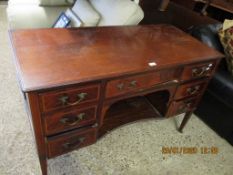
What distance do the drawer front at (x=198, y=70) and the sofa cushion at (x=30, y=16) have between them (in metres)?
1.38

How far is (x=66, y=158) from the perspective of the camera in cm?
137

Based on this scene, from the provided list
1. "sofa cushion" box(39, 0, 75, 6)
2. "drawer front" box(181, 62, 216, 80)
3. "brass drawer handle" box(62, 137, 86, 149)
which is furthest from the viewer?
"sofa cushion" box(39, 0, 75, 6)

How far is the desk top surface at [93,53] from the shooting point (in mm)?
882

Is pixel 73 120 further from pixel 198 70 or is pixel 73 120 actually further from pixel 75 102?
pixel 198 70

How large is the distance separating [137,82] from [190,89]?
49cm

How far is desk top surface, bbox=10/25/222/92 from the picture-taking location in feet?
2.89

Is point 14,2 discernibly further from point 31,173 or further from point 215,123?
point 215,123

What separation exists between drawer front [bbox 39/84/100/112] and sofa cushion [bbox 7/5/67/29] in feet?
4.19

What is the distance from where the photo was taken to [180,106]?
144 centimetres

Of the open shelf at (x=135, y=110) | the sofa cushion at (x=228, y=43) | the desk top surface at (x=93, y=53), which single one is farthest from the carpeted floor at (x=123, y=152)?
the desk top surface at (x=93, y=53)

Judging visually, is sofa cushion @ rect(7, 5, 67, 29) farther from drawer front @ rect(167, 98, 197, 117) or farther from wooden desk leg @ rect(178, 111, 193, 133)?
wooden desk leg @ rect(178, 111, 193, 133)

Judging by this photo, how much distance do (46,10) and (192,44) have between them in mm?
1447

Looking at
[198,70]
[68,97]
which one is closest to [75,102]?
[68,97]
